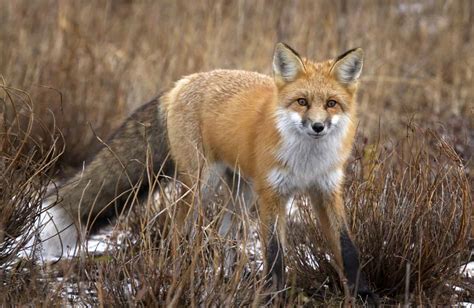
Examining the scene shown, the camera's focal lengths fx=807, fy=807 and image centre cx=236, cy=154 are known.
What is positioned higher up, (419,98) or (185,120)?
(185,120)

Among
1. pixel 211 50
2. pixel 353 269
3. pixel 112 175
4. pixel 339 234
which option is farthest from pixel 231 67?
pixel 353 269

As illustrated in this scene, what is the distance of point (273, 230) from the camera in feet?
12.0

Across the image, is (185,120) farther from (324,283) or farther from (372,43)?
(372,43)

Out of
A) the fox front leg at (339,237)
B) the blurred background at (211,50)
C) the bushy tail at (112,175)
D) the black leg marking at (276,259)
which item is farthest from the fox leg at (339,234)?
the blurred background at (211,50)

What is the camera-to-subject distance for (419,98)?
795 cm

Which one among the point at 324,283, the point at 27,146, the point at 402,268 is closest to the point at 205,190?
the point at 324,283

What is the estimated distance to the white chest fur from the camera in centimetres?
375

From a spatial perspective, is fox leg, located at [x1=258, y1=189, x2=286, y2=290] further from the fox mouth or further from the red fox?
the fox mouth

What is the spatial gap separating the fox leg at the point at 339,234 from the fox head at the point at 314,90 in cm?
34

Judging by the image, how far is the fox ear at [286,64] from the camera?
12.3 feet

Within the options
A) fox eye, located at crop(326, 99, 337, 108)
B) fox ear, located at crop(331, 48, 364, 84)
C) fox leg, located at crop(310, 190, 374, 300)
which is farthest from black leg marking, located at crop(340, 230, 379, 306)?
fox ear, located at crop(331, 48, 364, 84)

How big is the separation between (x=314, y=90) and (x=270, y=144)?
36 cm

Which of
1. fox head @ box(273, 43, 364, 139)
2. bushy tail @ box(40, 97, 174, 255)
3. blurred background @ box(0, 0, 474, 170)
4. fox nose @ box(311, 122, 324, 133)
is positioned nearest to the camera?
fox nose @ box(311, 122, 324, 133)

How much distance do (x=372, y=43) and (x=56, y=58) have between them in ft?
10.9
